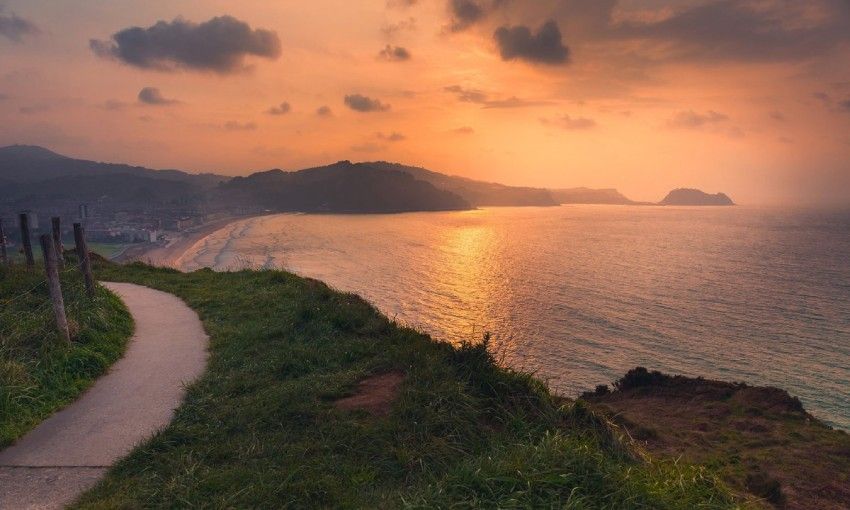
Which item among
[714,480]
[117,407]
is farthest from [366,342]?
[714,480]

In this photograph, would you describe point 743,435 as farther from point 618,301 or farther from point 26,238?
point 26,238

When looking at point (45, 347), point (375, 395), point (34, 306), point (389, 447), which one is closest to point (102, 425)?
point (45, 347)

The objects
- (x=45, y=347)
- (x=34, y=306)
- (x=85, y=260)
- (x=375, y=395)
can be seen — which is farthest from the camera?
(x=85, y=260)

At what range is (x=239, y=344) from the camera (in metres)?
11.9

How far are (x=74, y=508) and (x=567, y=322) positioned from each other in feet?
108

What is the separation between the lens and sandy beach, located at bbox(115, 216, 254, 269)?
66.4m

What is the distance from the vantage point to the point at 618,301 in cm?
4103

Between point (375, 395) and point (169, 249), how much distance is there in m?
87.6

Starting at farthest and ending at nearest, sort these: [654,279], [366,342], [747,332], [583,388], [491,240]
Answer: [491,240]
[654,279]
[747,332]
[583,388]
[366,342]

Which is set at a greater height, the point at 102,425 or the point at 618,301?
the point at 102,425

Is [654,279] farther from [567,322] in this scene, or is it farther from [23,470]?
[23,470]

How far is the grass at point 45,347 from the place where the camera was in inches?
316

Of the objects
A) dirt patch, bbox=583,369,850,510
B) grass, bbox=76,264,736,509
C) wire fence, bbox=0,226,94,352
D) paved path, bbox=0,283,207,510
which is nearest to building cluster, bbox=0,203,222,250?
wire fence, bbox=0,226,94,352

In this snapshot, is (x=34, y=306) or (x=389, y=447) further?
(x=34, y=306)
